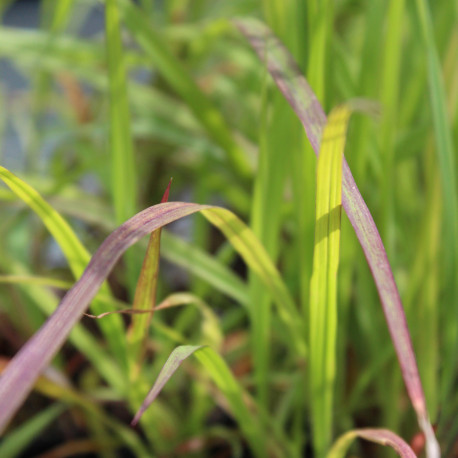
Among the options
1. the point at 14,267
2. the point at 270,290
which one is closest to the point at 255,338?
the point at 270,290

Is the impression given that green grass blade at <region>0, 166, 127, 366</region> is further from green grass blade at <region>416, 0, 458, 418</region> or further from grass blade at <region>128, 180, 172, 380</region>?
green grass blade at <region>416, 0, 458, 418</region>

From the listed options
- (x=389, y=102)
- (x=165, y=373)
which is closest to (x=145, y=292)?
(x=165, y=373)

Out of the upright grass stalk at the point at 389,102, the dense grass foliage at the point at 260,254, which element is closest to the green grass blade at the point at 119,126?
the dense grass foliage at the point at 260,254

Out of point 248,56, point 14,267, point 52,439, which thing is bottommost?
point 52,439

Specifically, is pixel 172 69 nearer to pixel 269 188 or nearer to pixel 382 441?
pixel 269 188

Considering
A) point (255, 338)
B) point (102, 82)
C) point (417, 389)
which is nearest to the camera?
point (417, 389)

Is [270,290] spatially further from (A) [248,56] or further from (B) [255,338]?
(A) [248,56]
